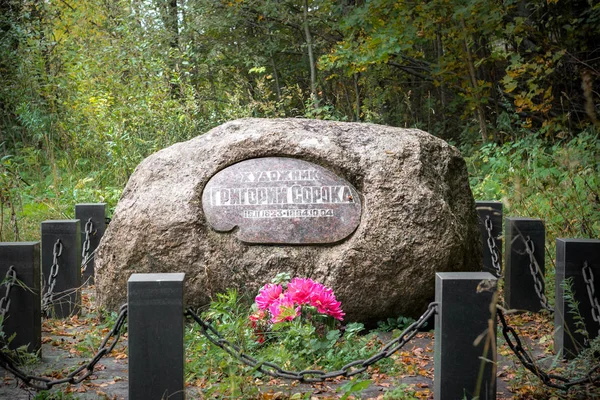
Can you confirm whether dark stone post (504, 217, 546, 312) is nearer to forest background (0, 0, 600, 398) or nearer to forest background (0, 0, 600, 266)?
forest background (0, 0, 600, 398)

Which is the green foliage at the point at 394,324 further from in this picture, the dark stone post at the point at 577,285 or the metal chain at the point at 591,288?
the metal chain at the point at 591,288

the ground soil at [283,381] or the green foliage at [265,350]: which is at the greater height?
the green foliage at [265,350]

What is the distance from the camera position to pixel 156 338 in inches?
109

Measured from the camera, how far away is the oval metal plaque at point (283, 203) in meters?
4.40

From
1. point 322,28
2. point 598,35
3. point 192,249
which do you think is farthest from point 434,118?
point 192,249

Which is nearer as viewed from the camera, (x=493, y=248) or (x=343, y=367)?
(x=343, y=367)

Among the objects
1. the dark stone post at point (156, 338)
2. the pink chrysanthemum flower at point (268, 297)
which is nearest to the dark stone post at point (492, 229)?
the pink chrysanthemum flower at point (268, 297)

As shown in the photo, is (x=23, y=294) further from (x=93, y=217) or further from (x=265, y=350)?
→ (x=93, y=217)

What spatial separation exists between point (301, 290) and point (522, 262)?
204 centimetres

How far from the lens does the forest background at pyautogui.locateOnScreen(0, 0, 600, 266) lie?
24.7 feet

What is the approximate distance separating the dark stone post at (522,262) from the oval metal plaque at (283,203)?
1368 mm

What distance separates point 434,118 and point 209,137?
26.8 ft

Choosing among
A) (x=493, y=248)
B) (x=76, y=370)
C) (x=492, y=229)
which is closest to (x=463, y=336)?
(x=76, y=370)

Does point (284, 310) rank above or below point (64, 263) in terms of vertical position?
below
